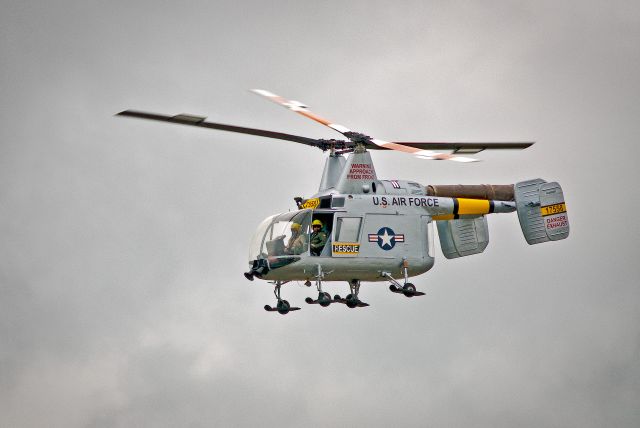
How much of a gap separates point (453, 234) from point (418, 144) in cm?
332

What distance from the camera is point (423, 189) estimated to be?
126 ft

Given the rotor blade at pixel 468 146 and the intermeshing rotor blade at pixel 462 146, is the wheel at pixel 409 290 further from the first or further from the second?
the rotor blade at pixel 468 146

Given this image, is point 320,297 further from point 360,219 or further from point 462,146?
point 462,146

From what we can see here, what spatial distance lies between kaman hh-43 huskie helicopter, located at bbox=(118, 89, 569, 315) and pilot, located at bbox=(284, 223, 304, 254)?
3cm

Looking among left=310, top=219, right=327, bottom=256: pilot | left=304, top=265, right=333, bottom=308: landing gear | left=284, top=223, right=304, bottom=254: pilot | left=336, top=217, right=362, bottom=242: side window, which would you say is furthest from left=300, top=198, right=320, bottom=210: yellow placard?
left=304, top=265, right=333, bottom=308: landing gear

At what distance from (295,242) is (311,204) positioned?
61.1 inches

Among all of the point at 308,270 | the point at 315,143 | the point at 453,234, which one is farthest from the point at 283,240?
the point at 453,234

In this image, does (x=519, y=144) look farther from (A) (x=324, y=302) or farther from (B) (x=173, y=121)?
(B) (x=173, y=121)

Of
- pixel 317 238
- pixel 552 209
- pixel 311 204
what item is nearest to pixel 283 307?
pixel 317 238

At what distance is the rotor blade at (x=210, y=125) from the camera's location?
35.3 m

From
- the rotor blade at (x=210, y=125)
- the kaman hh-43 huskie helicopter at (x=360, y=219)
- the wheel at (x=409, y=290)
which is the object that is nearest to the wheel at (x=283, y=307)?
the kaman hh-43 huskie helicopter at (x=360, y=219)

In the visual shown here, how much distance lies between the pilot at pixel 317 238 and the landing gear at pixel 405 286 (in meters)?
2.10

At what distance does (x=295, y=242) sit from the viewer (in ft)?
118

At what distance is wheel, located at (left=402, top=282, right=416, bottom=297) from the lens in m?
36.4
